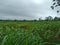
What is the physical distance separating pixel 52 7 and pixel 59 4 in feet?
4.34

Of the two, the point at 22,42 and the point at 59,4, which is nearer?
the point at 22,42

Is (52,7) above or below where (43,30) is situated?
above

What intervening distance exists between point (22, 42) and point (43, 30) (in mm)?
7404

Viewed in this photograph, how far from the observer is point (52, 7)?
23.8 meters

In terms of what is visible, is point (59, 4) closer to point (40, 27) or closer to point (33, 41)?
point (40, 27)

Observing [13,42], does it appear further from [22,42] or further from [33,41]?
[33,41]

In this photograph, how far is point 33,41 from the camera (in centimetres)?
367

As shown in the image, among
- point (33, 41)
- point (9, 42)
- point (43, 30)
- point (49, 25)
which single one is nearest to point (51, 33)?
point (43, 30)

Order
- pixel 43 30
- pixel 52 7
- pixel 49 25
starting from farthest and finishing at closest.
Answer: pixel 52 7
pixel 49 25
pixel 43 30

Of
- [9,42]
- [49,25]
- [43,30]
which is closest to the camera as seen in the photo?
[9,42]

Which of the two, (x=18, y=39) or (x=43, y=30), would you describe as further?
(x=43, y=30)

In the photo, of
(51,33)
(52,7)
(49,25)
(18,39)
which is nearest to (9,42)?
(18,39)

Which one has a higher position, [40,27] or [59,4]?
[59,4]


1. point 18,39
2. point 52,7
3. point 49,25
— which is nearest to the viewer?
point 18,39
